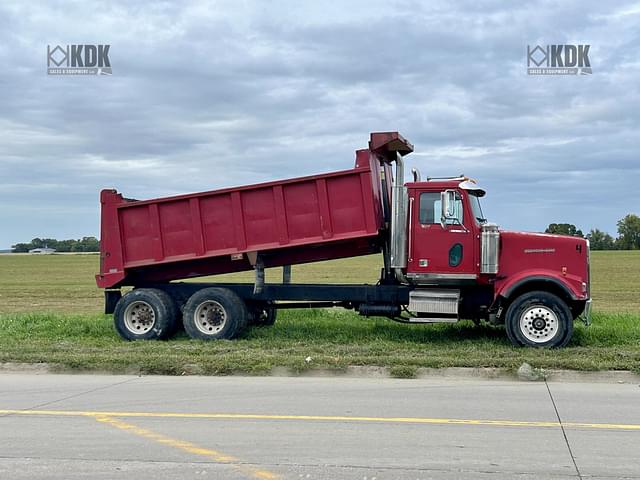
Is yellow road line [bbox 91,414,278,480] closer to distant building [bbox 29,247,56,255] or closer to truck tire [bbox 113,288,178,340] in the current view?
truck tire [bbox 113,288,178,340]

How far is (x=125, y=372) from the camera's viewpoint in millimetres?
10266

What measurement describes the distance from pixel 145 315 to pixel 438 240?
17.7ft

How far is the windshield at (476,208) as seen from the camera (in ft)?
39.3

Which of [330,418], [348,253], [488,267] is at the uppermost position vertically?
[348,253]

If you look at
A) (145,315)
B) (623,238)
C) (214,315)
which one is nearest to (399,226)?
(214,315)

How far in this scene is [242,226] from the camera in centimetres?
1259

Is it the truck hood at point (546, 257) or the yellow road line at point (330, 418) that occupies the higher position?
the truck hood at point (546, 257)

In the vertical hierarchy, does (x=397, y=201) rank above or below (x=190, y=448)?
above

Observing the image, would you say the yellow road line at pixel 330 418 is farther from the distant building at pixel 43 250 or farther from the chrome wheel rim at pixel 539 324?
the distant building at pixel 43 250

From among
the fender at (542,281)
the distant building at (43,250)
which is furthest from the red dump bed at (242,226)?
the distant building at (43,250)

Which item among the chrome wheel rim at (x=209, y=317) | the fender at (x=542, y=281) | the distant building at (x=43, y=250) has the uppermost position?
the distant building at (x=43, y=250)

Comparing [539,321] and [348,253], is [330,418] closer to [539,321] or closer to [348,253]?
[539,321]

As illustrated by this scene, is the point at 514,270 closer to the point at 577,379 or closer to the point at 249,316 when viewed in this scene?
the point at 577,379

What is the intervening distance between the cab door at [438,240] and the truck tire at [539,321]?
0.91 metres
